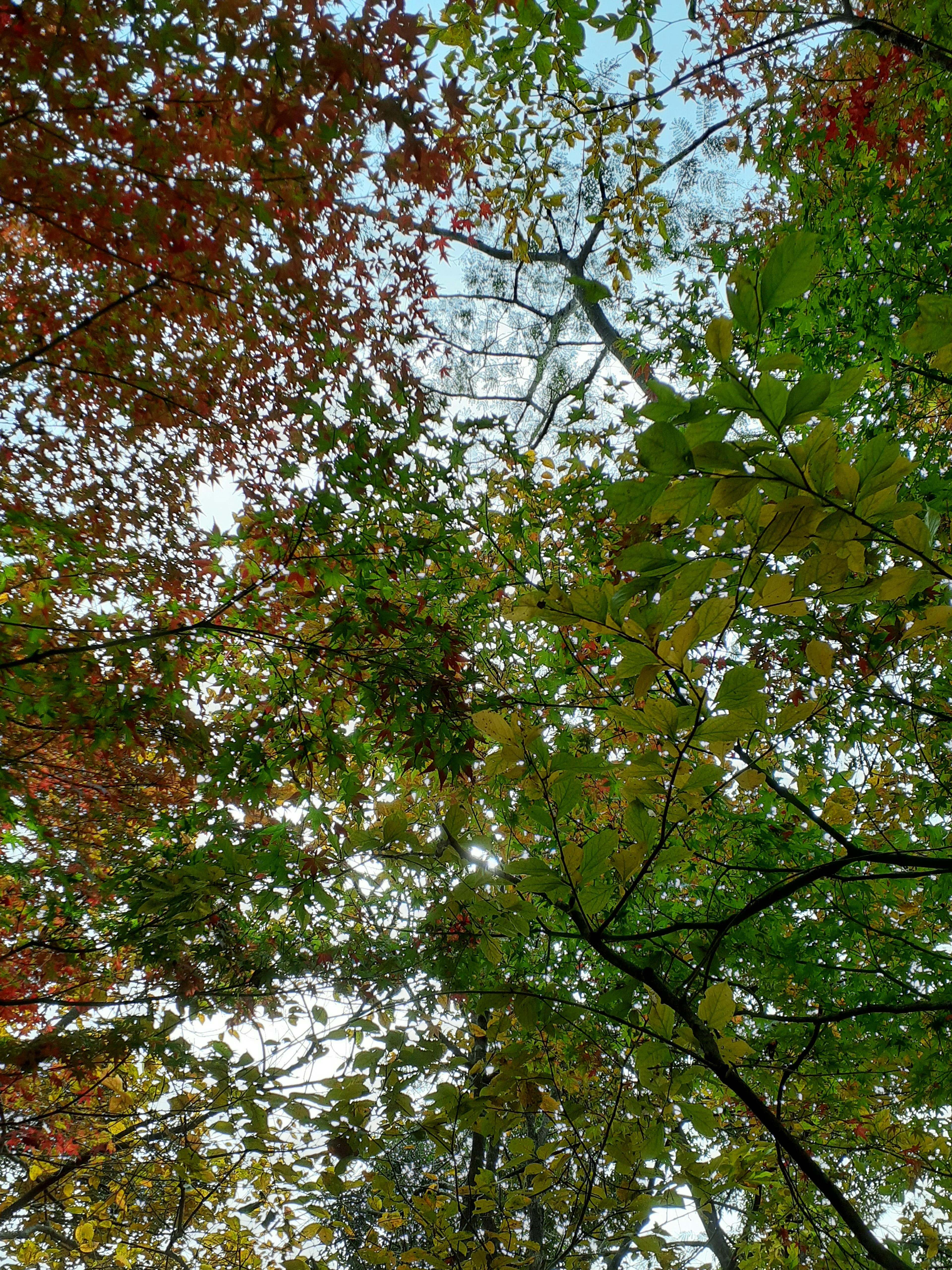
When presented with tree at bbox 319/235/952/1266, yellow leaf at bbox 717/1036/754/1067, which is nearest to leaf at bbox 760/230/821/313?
tree at bbox 319/235/952/1266

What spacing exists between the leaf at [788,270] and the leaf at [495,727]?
52cm

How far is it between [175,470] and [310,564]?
4.80 ft

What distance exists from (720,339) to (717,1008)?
92 cm

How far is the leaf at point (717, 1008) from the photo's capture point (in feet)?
3.16

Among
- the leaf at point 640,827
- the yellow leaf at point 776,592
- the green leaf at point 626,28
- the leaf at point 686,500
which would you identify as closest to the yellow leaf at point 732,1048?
the leaf at point 640,827

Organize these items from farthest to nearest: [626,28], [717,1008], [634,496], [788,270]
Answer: [626,28] → [717,1008] → [634,496] → [788,270]

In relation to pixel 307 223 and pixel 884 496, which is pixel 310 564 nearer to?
pixel 307 223

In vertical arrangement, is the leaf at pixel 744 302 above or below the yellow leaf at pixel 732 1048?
above

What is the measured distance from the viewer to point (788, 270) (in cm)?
55

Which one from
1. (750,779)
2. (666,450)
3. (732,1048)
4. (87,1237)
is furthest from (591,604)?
(87,1237)

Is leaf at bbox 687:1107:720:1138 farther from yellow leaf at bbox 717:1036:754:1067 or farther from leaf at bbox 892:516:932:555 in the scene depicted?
leaf at bbox 892:516:932:555

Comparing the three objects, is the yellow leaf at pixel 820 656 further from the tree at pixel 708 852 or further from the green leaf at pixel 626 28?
the green leaf at pixel 626 28

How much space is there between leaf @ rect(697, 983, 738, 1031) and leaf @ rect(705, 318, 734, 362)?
0.87 meters

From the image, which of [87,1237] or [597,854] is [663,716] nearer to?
[597,854]
